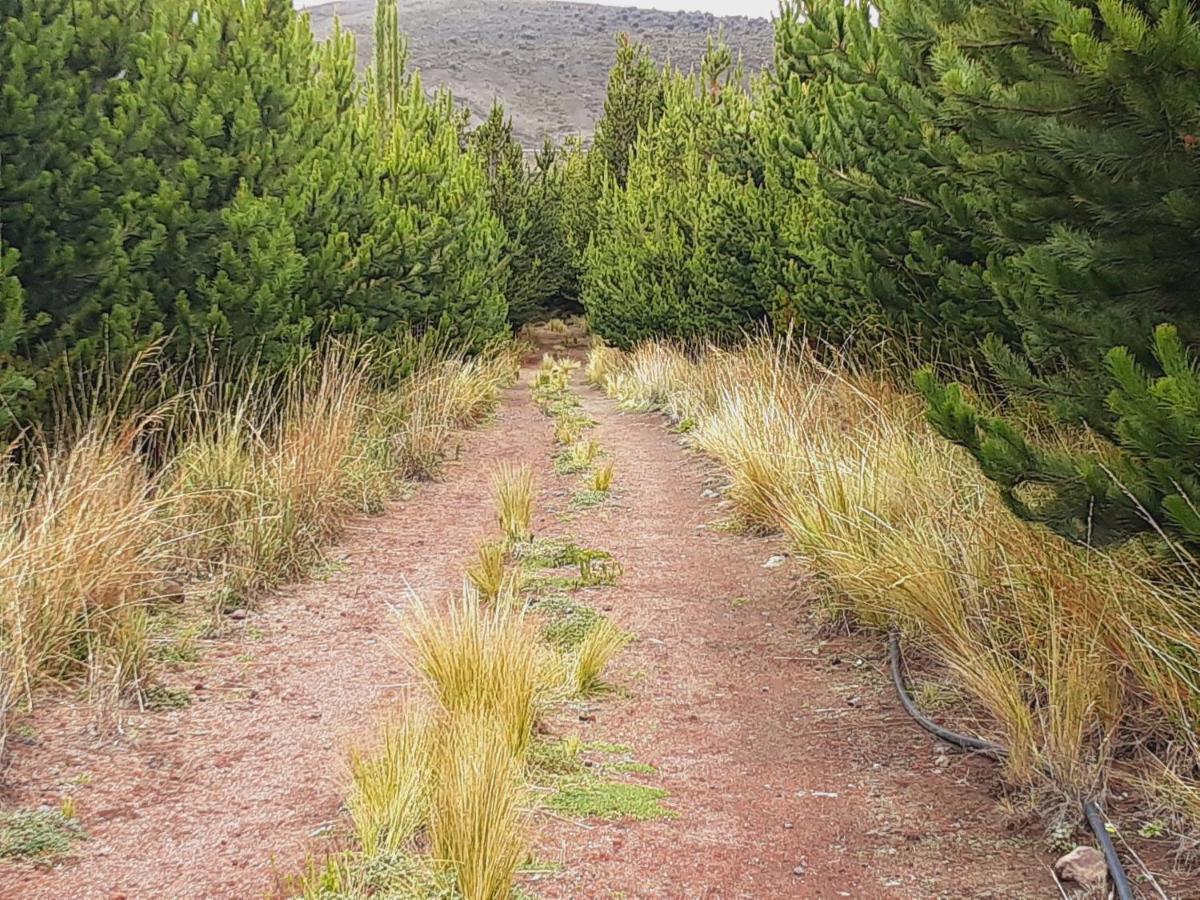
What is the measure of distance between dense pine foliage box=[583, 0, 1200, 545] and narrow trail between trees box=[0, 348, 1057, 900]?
104 centimetres

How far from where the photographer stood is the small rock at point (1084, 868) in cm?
274

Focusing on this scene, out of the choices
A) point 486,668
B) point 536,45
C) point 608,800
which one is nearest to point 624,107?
point 486,668

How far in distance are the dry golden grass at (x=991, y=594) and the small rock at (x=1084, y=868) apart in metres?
0.28

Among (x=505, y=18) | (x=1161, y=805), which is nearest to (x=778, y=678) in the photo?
(x=1161, y=805)

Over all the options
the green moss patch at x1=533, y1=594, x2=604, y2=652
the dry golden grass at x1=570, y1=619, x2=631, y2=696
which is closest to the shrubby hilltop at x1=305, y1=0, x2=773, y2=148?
A: the green moss patch at x1=533, y1=594, x2=604, y2=652

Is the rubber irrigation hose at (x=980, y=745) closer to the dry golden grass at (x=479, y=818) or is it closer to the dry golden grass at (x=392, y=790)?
the dry golden grass at (x=479, y=818)

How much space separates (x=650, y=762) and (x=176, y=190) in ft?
16.3

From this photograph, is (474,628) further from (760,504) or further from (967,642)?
(760,504)

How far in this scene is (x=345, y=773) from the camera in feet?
11.0

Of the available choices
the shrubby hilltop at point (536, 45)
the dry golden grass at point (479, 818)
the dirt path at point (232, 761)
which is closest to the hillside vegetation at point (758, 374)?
the dry golden grass at point (479, 818)

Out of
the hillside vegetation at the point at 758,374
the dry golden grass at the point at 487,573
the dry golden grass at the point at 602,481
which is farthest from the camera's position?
the dry golden grass at the point at 602,481

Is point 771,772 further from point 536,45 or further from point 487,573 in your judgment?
point 536,45

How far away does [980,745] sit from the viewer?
3643mm

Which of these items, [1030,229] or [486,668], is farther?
[1030,229]
